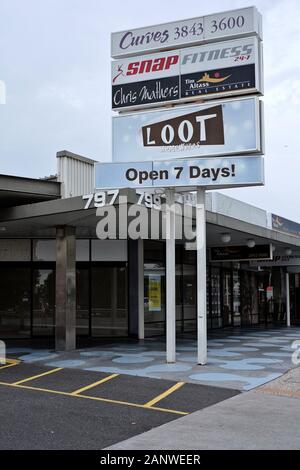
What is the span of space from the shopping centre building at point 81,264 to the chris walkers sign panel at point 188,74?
8.91ft

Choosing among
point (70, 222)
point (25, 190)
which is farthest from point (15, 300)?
point (70, 222)

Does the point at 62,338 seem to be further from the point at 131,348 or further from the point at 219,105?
the point at 219,105

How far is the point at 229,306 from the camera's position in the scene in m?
25.4

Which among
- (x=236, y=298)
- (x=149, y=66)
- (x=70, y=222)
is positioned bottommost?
(x=236, y=298)

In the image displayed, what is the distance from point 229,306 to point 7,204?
1273 cm

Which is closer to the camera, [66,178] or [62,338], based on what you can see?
[62,338]

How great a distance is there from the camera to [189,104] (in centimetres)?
1250

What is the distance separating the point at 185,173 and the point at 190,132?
3.16 ft

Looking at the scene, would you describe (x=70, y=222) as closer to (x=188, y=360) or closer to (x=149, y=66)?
(x=149, y=66)

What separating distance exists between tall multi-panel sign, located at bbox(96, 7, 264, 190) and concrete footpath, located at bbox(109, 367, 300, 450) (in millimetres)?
4956

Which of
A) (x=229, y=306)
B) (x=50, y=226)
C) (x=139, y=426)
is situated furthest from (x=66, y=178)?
(x=229, y=306)

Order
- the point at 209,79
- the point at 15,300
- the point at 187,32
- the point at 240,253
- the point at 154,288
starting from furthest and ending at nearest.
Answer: the point at 240,253 → the point at 154,288 → the point at 15,300 → the point at 187,32 → the point at 209,79

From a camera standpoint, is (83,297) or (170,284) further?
(83,297)

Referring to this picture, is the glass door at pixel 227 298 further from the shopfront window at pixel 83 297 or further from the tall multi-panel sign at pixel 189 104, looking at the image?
the tall multi-panel sign at pixel 189 104
